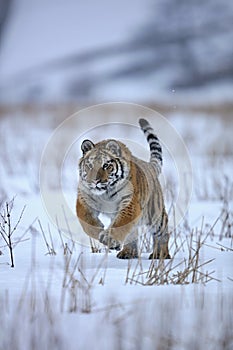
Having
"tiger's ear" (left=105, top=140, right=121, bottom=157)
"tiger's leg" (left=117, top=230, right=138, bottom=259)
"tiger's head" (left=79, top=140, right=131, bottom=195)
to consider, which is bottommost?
"tiger's leg" (left=117, top=230, right=138, bottom=259)

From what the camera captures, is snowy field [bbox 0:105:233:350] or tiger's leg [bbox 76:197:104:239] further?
tiger's leg [bbox 76:197:104:239]

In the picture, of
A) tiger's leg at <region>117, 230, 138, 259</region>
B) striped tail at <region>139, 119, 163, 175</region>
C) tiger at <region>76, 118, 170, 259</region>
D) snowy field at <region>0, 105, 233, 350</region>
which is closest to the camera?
snowy field at <region>0, 105, 233, 350</region>

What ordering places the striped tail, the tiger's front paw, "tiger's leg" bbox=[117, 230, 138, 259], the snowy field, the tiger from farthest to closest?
the striped tail
"tiger's leg" bbox=[117, 230, 138, 259]
the tiger
the tiger's front paw
the snowy field

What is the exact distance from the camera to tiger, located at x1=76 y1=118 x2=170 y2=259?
4.79 metres

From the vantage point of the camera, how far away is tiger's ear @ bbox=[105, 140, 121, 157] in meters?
4.85

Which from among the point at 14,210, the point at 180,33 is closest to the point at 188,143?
the point at 14,210

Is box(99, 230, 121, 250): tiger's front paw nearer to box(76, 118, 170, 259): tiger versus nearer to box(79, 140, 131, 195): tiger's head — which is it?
box(76, 118, 170, 259): tiger

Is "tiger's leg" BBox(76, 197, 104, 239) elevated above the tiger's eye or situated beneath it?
situated beneath

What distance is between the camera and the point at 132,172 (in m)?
4.95

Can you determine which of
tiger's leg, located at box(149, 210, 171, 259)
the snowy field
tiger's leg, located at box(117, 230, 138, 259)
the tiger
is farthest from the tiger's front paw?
tiger's leg, located at box(149, 210, 171, 259)

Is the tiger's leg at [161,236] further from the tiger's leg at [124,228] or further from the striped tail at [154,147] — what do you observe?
the striped tail at [154,147]

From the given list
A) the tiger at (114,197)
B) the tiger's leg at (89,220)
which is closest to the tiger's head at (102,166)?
the tiger at (114,197)

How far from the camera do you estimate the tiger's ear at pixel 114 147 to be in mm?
4848

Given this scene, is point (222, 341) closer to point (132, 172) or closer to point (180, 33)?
point (132, 172)
